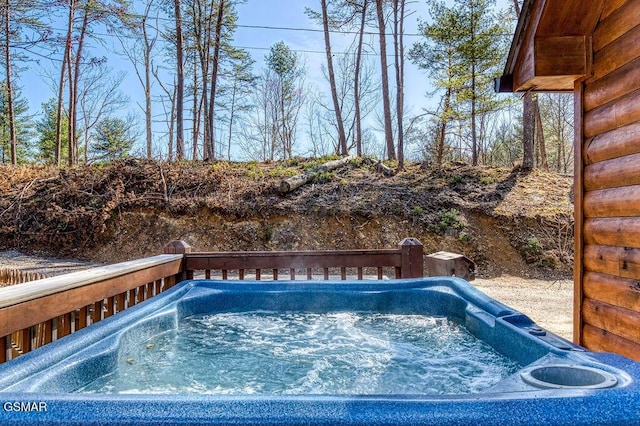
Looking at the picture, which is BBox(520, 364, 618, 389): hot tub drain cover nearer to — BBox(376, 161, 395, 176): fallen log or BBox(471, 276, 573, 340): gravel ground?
BBox(471, 276, 573, 340): gravel ground

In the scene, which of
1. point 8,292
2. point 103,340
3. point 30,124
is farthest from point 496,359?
point 30,124

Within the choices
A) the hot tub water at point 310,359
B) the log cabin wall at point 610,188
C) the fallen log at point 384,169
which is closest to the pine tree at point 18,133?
the fallen log at point 384,169

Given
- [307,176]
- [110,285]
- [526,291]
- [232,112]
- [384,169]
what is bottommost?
[526,291]

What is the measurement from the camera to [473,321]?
8.59 feet

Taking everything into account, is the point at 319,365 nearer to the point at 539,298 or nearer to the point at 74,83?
the point at 539,298

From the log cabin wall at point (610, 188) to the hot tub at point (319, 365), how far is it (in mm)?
388

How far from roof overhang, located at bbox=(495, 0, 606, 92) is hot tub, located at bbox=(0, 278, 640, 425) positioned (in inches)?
54.9

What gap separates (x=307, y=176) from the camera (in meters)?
9.14

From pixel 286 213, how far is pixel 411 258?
16.2ft

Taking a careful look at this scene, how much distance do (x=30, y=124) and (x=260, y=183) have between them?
45.7 ft

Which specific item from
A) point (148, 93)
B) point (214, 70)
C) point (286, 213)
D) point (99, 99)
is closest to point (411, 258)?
point (286, 213)

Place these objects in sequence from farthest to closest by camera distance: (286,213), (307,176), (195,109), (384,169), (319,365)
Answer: (195,109) → (384,169) → (307,176) → (286,213) → (319,365)

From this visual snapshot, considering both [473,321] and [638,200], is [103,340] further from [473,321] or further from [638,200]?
[638,200]

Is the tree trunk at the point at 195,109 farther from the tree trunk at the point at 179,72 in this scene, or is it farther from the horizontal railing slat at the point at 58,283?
the horizontal railing slat at the point at 58,283
